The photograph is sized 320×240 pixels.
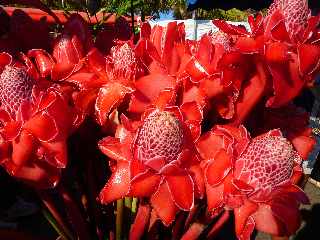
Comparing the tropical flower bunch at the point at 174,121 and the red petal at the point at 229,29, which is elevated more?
the red petal at the point at 229,29

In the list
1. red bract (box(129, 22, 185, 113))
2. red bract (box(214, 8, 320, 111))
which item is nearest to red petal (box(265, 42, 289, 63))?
red bract (box(214, 8, 320, 111))

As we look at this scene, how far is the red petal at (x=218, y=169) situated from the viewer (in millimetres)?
367

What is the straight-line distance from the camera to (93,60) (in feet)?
1.50

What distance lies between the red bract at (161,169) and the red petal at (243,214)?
4 centimetres

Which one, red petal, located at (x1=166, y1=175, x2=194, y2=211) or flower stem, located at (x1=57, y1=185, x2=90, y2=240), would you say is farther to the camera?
flower stem, located at (x1=57, y1=185, x2=90, y2=240)

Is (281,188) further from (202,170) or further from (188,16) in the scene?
(188,16)

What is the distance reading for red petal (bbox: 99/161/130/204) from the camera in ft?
1.25

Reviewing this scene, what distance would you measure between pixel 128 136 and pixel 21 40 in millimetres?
240

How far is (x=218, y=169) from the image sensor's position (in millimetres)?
371

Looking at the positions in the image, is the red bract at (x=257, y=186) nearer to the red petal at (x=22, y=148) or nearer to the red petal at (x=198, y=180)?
the red petal at (x=198, y=180)

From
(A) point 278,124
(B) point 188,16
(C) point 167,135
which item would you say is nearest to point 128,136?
(C) point 167,135

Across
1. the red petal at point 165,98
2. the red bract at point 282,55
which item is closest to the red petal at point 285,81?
the red bract at point 282,55

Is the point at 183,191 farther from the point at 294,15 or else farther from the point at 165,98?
the point at 294,15

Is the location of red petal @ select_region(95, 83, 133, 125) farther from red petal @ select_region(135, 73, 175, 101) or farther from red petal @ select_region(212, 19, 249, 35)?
red petal @ select_region(212, 19, 249, 35)
